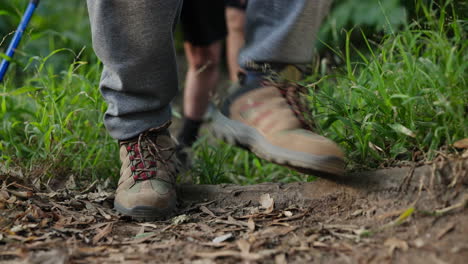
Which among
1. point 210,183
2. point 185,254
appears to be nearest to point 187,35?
point 210,183

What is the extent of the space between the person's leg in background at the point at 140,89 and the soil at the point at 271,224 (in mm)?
100

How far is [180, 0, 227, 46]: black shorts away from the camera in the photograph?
2.24m

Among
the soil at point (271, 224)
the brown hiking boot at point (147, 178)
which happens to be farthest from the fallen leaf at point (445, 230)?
the brown hiking boot at point (147, 178)

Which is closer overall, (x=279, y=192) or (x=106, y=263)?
(x=106, y=263)

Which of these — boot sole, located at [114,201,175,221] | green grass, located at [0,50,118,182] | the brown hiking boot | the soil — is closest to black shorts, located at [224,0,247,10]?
green grass, located at [0,50,118,182]

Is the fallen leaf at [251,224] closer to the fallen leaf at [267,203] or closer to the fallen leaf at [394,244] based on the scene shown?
the fallen leaf at [267,203]

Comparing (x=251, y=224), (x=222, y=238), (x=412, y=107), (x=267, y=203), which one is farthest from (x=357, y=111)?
(x=222, y=238)

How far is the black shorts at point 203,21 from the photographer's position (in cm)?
224

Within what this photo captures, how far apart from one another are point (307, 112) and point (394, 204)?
1.41ft

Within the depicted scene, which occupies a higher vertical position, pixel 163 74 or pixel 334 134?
pixel 163 74

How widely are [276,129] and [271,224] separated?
0.29m

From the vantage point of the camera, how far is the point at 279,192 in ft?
5.06

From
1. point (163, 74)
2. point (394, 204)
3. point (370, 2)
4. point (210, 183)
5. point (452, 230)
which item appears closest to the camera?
point (452, 230)

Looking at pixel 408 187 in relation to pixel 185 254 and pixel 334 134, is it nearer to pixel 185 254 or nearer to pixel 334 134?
pixel 334 134
